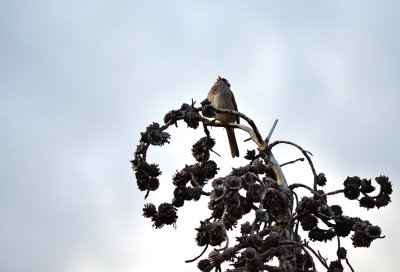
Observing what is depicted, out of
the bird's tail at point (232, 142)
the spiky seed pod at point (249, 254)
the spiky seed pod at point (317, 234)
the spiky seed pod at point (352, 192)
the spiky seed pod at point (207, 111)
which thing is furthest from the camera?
the bird's tail at point (232, 142)

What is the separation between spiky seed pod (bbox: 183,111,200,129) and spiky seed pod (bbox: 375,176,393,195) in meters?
1.56

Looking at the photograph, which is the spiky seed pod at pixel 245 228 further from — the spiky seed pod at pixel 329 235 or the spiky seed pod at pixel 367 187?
Answer: the spiky seed pod at pixel 367 187

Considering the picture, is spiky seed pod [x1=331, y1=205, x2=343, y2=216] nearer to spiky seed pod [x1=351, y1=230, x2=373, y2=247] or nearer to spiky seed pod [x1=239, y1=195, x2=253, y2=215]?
spiky seed pod [x1=351, y1=230, x2=373, y2=247]

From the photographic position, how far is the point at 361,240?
3.27 meters

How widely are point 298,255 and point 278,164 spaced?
0.92 meters

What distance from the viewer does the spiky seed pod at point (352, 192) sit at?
374 cm

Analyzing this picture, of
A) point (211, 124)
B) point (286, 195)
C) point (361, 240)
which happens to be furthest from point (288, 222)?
point (211, 124)

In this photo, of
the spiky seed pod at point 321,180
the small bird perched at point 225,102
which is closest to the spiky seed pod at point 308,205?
the spiky seed pod at point 321,180

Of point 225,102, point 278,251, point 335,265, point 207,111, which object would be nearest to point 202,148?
point 207,111

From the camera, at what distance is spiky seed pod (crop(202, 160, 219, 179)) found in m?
3.74

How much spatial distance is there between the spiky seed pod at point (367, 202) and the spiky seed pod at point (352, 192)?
57 millimetres

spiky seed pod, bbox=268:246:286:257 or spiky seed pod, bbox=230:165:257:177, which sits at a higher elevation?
spiky seed pod, bbox=230:165:257:177

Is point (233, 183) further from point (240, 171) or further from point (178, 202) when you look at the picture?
point (178, 202)

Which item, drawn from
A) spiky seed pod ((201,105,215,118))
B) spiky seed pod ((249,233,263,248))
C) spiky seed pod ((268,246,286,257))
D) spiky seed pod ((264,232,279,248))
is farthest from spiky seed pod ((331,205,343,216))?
spiky seed pod ((201,105,215,118))
